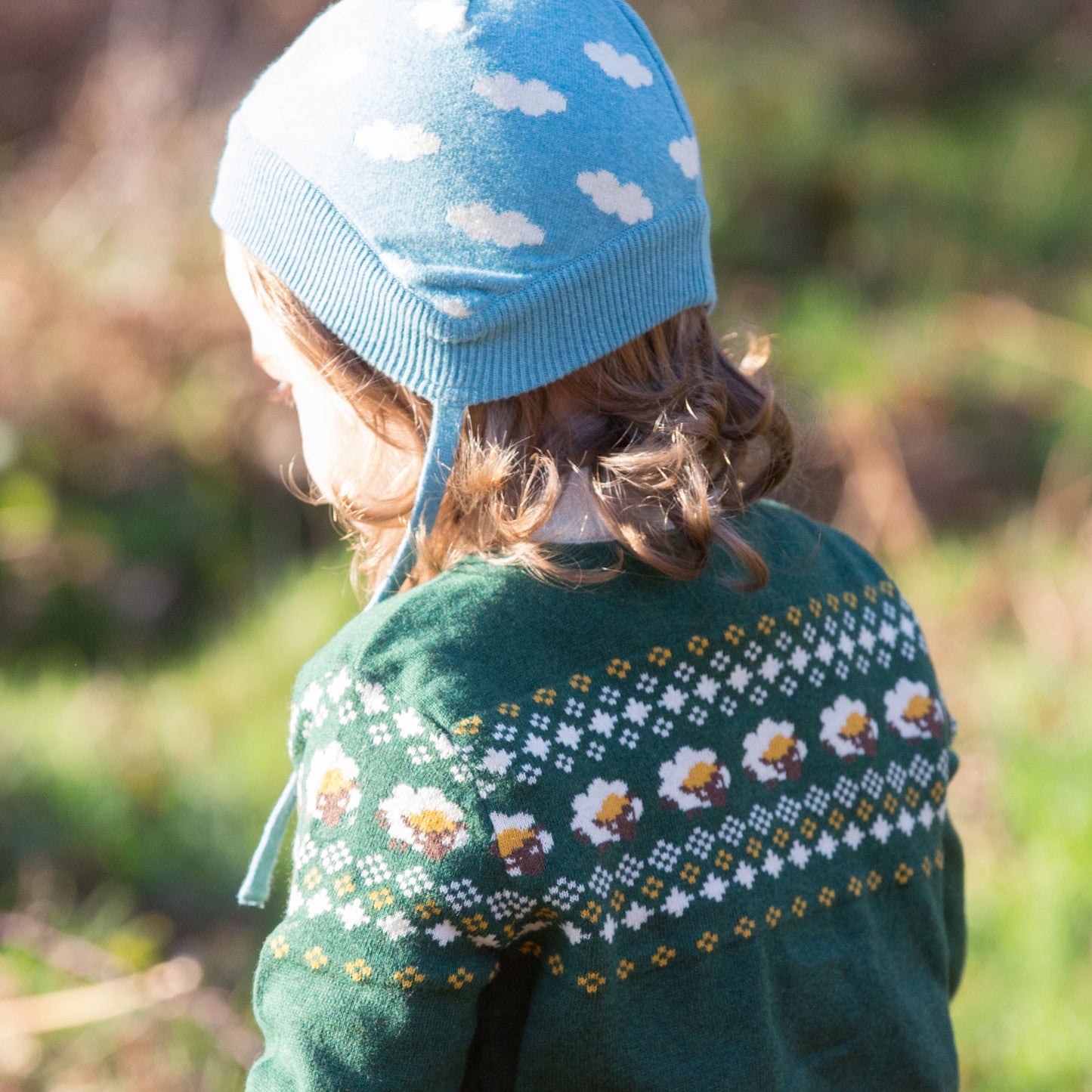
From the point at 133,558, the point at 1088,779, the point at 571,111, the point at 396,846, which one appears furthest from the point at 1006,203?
the point at 396,846

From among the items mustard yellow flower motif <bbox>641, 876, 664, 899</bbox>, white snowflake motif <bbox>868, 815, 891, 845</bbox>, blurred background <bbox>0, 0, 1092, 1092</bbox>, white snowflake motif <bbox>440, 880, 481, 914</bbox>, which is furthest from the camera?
blurred background <bbox>0, 0, 1092, 1092</bbox>

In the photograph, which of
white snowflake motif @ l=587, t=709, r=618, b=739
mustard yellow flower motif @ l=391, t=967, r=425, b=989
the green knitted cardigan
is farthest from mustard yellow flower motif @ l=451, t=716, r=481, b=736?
mustard yellow flower motif @ l=391, t=967, r=425, b=989

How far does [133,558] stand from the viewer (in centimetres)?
444

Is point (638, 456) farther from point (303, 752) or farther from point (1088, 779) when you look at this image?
point (1088, 779)

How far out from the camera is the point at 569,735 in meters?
1.25

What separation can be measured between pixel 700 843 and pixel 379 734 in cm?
37

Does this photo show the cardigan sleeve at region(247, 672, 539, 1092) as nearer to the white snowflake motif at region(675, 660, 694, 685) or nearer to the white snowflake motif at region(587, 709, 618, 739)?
the white snowflake motif at region(587, 709, 618, 739)

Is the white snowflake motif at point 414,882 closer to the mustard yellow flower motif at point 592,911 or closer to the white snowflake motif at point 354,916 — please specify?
the white snowflake motif at point 354,916

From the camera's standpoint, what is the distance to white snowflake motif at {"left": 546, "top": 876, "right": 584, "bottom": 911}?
121cm

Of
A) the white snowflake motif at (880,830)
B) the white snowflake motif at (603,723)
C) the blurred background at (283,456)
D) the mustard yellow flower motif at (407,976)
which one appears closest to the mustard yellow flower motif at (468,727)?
the white snowflake motif at (603,723)

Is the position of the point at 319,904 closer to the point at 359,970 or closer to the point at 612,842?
the point at 359,970

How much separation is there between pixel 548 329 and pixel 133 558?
11.1 feet

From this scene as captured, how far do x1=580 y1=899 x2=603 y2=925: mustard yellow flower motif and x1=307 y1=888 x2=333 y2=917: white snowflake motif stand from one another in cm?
25

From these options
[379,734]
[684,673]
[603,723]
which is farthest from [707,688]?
Answer: [379,734]
